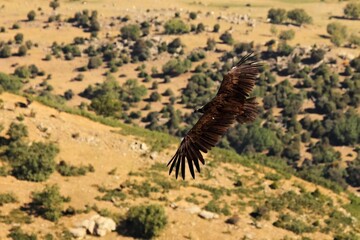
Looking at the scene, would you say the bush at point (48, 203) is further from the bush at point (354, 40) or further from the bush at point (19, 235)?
the bush at point (354, 40)

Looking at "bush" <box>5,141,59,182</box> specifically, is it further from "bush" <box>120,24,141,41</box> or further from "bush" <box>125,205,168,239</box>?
"bush" <box>120,24,141,41</box>

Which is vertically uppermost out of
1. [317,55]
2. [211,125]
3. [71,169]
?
[211,125]

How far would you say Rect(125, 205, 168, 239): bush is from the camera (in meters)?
47.0

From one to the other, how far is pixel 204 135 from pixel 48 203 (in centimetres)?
3254

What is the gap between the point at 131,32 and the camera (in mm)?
169250

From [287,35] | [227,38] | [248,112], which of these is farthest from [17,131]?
[287,35]

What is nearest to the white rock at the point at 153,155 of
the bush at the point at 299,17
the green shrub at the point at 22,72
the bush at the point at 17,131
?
the bush at the point at 17,131

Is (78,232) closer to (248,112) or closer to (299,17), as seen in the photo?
(248,112)

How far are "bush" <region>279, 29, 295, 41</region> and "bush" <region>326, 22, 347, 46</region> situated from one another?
10599 mm

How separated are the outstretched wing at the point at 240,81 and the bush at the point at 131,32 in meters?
151

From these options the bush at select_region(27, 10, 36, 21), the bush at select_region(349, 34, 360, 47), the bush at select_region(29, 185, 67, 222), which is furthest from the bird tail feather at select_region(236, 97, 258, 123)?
the bush at select_region(349, 34, 360, 47)

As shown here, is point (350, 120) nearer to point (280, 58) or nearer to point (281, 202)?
point (280, 58)

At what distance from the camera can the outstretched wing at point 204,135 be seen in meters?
17.8

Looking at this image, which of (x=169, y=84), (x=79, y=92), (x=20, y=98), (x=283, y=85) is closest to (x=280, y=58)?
(x=283, y=85)
